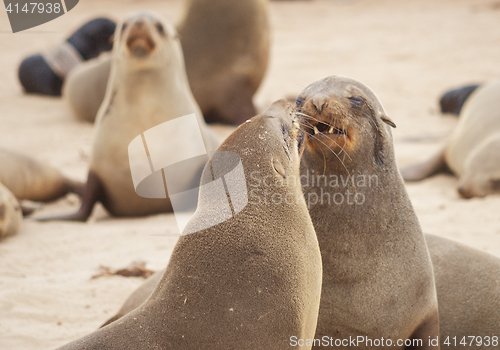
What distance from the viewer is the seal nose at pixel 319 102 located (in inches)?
86.4

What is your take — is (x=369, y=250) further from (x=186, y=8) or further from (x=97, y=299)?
(x=186, y=8)

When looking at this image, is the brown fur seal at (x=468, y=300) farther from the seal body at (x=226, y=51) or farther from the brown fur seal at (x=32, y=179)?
the seal body at (x=226, y=51)

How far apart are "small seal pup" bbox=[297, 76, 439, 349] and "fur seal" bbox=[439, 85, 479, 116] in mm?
5720

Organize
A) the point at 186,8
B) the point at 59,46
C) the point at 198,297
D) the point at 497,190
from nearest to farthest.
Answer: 1. the point at 198,297
2. the point at 497,190
3. the point at 186,8
4. the point at 59,46

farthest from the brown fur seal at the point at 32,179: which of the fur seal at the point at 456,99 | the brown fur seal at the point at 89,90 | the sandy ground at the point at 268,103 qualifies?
the fur seal at the point at 456,99

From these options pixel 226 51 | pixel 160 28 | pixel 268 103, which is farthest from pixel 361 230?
pixel 268 103

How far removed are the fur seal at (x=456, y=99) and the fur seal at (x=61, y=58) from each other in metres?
5.42

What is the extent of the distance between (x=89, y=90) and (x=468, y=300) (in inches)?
241

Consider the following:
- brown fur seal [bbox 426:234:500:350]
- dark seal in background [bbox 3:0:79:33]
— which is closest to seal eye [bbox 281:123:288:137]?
brown fur seal [bbox 426:234:500:350]

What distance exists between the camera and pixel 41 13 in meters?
3.52

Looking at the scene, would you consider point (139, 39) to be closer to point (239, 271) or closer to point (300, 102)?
point (300, 102)

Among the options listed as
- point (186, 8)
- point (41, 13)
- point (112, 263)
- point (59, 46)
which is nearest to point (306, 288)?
point (112, 263)

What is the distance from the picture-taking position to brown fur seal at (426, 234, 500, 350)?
2.52 metres

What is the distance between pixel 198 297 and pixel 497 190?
363cm
